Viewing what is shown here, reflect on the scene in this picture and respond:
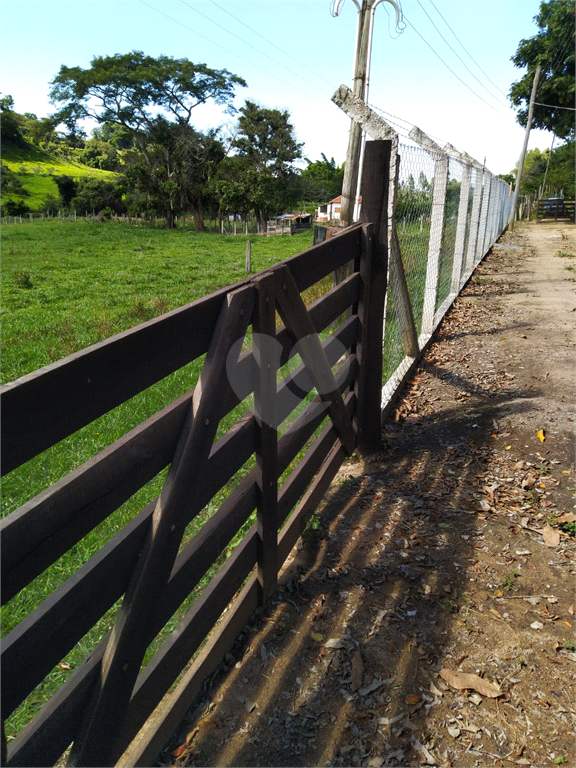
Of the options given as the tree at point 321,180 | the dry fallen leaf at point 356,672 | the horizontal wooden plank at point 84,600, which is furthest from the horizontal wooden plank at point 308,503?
the tree at point 321,180

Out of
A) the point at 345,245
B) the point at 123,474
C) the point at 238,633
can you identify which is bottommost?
the point at 238,633

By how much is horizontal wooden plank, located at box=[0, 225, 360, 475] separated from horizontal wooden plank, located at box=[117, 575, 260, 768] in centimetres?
122

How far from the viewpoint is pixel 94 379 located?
1.36 meters

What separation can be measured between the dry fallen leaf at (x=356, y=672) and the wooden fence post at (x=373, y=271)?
183cm

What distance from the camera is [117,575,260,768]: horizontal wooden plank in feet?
6.25

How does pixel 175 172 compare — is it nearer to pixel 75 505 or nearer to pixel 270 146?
pixel 270 146

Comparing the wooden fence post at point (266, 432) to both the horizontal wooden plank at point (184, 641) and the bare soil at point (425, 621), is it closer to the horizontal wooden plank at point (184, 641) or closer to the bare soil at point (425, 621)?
the horizontal wooden plank at point (184, 641)

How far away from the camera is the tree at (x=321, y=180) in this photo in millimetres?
66625

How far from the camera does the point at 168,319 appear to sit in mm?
1636

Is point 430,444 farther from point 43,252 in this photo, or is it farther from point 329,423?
point 43,252

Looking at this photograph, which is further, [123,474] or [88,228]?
[88,228]

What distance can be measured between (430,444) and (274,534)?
2.06m

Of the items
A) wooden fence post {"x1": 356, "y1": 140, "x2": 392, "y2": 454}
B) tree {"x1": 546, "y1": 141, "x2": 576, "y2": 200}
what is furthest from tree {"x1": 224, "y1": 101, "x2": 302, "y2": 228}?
wooden fence post {"x1": 356, "y1": 140, "x2": 392, "y2": 454}

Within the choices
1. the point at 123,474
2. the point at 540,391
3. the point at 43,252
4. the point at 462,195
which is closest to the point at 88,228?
Answer: the point at 43,252
